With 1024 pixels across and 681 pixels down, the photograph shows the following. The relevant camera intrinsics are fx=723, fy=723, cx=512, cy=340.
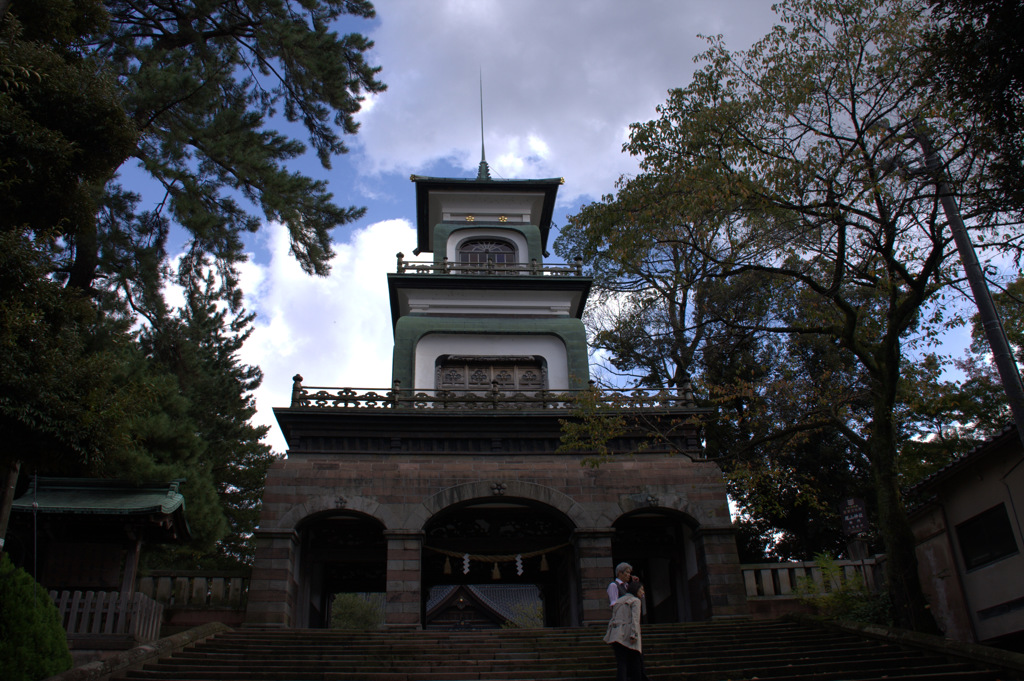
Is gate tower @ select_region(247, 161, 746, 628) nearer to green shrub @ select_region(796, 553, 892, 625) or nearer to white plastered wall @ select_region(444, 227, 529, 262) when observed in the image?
green shrub @ select_region(796, 553, 892, 625)

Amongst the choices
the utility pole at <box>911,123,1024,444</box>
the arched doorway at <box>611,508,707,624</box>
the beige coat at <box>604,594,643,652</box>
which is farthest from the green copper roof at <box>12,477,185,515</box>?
the utility pole at <box>911,123,1024,444</box>

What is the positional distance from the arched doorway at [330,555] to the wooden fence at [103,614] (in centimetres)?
414

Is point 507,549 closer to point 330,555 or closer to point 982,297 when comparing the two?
point 330,555

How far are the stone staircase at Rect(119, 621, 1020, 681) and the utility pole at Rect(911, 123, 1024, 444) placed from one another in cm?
373

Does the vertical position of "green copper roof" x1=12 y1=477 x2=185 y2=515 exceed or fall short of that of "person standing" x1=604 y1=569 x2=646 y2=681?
it exceeds it

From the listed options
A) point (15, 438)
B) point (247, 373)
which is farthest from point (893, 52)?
point (247, 373)

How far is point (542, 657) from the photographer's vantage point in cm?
1105

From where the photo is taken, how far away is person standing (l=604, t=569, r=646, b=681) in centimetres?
848

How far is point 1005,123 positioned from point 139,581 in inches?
651

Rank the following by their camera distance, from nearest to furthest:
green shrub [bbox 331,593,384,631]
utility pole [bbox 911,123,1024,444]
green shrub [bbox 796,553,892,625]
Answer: utility pole [bbox 911,123,1024,444], green shrub [bbox 796,553,892,625], green shrub [bbox 331,593,384,631]

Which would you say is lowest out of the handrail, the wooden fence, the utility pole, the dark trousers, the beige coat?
the dark trousers

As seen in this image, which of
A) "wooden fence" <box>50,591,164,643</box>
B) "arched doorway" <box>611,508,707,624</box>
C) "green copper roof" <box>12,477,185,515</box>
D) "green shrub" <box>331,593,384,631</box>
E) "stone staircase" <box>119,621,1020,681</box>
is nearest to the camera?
"stone staircase" <box>119,621,1020,681</box>

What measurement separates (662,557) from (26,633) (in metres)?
13.5

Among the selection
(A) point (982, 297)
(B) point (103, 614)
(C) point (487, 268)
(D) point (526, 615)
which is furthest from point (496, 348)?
(D) point (526, 615)
